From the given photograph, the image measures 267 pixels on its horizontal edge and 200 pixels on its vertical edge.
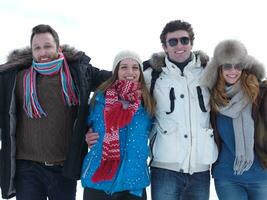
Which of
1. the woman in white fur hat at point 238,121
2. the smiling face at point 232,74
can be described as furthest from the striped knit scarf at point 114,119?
the smiling face at point 232,74

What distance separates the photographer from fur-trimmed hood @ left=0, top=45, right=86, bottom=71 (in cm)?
396

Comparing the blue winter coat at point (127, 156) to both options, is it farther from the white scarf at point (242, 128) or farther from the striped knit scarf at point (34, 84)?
the white scarf at point (242, 128)

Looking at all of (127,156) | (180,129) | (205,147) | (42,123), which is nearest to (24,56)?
(42,123)

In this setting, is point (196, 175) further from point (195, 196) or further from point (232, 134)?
point (232, 134)

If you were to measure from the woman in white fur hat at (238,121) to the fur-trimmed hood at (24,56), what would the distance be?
1.39 m

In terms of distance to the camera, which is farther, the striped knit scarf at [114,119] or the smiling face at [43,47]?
the smiling face at [43,47]

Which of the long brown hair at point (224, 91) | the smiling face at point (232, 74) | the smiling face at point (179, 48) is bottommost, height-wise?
the long brown hair at point (224, 91)

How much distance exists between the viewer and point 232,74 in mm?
3824

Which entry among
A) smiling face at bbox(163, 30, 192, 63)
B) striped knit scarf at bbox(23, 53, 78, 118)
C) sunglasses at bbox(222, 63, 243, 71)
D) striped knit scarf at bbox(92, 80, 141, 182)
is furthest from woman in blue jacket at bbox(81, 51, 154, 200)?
sunglasses at bbox(222, 63, 243, 71)

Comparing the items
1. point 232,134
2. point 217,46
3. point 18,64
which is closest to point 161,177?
point 232,134

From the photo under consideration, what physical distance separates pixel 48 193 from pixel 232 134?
1.93 m

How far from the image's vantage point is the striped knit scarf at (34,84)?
374 centimetres

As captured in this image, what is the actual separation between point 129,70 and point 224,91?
977 mm

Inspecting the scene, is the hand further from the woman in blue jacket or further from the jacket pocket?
the jacket pocket
